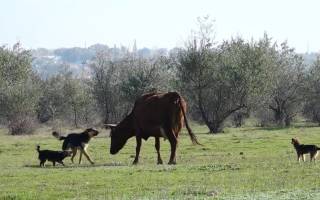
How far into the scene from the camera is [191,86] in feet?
210

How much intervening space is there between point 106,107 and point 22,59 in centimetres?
1175

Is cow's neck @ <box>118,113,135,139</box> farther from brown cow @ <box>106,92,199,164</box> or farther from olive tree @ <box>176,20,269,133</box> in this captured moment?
olive tree @ <box>176,20,269,133</box>

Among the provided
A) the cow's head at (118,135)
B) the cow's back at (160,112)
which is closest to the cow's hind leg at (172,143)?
the cow's back at (160,112)

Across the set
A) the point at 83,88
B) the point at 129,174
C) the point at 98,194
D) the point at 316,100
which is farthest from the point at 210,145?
the point at 83,88

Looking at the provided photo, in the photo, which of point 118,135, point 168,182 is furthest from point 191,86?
point 168,182

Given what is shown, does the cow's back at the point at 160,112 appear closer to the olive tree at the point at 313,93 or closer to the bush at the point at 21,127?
the bush at the point at 21,127

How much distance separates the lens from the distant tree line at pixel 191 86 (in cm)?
6362

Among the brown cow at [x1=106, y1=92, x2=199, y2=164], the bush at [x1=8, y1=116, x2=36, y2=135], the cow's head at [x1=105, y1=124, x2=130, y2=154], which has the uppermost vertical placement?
the brown cow at [x1=106, y1=92, x2=199, y2=164]

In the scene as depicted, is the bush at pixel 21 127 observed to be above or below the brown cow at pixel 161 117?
below

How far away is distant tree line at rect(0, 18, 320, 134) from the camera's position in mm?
63625

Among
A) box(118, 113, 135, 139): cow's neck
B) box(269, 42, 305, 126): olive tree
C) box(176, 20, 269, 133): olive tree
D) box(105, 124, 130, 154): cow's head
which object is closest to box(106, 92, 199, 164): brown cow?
box(118, 113, 135, 139): cow's neck

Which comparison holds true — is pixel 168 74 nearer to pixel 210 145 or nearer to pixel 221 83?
pixel 221 83

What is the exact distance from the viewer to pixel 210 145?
3962 cm

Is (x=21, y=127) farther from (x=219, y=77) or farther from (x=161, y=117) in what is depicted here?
(x=161, y=117)
